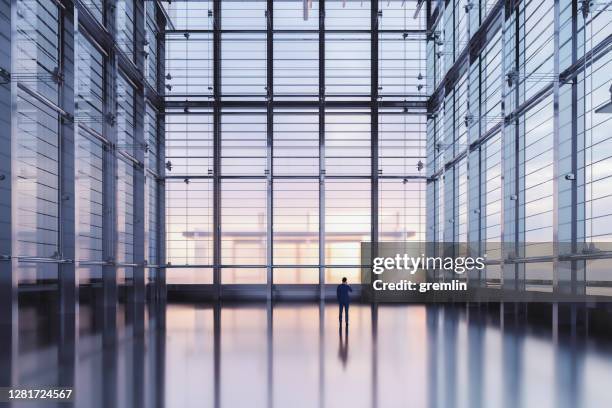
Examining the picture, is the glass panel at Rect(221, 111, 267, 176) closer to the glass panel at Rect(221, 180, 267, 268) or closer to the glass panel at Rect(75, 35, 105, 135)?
the glass panel at Rect(221, 180, 267, 268)

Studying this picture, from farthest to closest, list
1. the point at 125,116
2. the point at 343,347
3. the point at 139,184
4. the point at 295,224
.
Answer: the point at 295,224 < the point at 139,184 < the point at 125,116 < the point at 343,347

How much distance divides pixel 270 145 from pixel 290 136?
0.83 metres

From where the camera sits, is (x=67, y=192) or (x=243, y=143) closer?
(x=67, y=192)

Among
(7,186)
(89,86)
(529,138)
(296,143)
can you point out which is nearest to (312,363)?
(7,186)

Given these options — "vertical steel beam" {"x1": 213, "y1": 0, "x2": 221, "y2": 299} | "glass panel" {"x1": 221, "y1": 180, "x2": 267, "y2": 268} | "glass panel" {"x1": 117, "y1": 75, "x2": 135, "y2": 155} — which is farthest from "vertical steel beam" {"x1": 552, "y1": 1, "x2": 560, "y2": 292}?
"vertical steel beam" {"x1": 213, "y1": 0, "x2": 221, "y2": 299}

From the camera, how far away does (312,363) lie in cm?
968

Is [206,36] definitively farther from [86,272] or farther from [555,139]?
[555,139]

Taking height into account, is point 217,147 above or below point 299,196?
above

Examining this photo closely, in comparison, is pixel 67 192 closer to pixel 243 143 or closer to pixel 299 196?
pixel 243 143

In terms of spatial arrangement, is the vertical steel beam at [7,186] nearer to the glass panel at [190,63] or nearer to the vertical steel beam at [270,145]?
the glass panel at [190,63]

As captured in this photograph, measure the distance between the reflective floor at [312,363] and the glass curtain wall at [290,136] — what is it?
31.9 feet

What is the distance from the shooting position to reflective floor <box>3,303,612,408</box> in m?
7.24

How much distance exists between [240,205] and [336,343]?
14.7 metres

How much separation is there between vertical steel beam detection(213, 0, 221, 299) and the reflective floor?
9.68 m
